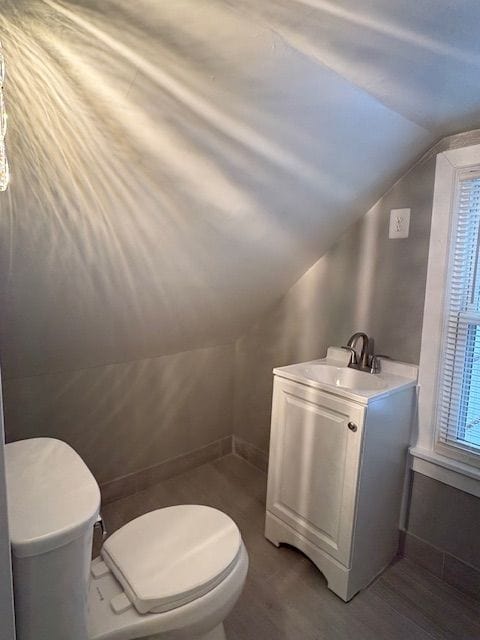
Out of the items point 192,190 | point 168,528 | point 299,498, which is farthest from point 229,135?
point 299,498

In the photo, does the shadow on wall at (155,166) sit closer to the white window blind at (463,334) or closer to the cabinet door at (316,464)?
the white window blind at (463,334)

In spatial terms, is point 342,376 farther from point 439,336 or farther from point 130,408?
point 130,408

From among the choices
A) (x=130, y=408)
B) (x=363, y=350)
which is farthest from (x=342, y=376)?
(x=130, y=408)

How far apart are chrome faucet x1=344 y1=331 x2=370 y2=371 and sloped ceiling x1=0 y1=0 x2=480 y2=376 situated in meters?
0.56

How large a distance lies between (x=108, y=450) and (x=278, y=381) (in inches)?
43.4

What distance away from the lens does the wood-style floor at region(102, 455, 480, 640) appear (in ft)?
4.51

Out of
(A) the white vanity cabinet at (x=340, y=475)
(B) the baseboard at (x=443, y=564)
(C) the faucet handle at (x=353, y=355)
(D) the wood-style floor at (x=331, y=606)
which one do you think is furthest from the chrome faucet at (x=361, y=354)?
(D) the wood-style floor at (x=331, y=606)

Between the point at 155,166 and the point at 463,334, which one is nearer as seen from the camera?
the point at 155,166

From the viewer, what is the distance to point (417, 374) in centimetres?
168

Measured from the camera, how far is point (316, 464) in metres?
1.59

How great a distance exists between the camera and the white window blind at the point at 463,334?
4.97 feet

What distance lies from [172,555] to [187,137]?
1.27m

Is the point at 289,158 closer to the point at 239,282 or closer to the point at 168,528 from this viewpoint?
the point at 239,282

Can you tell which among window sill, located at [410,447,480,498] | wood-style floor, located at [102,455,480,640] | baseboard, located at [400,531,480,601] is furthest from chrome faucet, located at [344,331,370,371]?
wood-style floor, located at [102,455,480,640]
